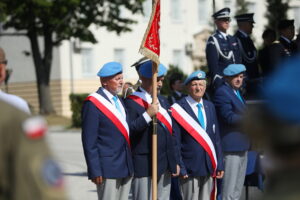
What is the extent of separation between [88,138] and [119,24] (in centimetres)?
3065

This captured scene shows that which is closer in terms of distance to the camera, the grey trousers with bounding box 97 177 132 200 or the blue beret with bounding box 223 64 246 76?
the grey trousers with bounding box 97 177 132 200

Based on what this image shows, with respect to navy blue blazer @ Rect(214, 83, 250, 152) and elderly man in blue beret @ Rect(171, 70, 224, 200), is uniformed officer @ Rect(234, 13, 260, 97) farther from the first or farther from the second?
elderly man in blue beret @ Rect(171, 70, 224, 200)

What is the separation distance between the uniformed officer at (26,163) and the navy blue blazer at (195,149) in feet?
19.8

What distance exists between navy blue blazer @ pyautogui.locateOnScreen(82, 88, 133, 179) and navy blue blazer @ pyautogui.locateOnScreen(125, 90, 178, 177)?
1.16ft

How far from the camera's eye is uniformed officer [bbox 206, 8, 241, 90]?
10.3 metres

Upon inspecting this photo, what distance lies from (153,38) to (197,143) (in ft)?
4.00

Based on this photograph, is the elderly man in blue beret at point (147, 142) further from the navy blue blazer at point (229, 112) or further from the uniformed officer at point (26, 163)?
the uniformed officer at point (26, 163)

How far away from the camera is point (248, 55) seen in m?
10.8

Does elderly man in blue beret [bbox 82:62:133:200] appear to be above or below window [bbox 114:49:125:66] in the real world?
above

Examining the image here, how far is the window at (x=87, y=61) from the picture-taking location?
150ft

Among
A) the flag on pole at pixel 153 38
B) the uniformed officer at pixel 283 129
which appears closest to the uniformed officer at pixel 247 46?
the flag on pole at pixel 153 38

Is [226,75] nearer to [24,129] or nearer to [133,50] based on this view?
[24,129]

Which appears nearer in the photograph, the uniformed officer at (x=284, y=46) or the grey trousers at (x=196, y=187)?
the grey trousers at (x=196, y=187)

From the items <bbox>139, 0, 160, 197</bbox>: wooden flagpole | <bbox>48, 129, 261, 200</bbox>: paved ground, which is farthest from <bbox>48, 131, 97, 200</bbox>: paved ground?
<bbox>139, 0, 160, 197</bbox>: wooden flagpole
